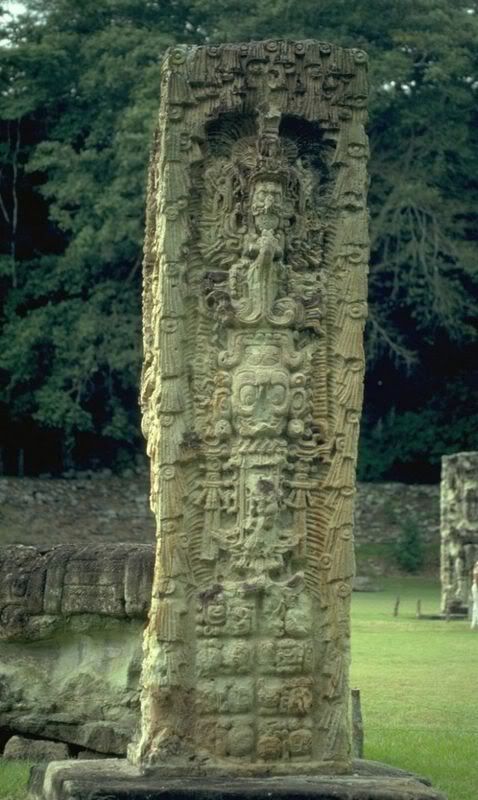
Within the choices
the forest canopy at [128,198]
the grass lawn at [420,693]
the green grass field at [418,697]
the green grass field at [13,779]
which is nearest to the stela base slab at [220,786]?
the green grass field at [13,779]

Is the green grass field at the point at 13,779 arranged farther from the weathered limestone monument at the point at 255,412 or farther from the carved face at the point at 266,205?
the carved face at the point at 266,205

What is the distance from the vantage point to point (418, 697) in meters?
14.1

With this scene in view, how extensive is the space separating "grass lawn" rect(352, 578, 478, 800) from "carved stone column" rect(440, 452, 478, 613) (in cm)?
210

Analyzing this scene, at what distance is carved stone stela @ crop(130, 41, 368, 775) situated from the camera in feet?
27.9

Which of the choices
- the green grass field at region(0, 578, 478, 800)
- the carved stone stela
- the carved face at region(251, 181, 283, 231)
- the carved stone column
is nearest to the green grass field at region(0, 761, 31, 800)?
the green grass field at region(0, 578, 478, 800)

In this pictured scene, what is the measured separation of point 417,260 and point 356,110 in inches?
1075

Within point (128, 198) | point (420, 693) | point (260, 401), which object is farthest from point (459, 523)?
point (260, 401)

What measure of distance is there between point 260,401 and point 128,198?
25.4 m

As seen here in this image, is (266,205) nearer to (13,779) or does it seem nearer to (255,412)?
(255,412)

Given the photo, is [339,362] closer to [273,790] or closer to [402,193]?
[273,790]

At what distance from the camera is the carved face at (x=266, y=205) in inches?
344

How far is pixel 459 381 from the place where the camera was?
3797 centimetres

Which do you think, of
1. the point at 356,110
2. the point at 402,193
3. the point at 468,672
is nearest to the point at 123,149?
the point at 402,193

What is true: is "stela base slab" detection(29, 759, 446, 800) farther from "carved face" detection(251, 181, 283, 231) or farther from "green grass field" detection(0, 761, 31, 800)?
"carved face" detection(251, 181, 283, 231)
